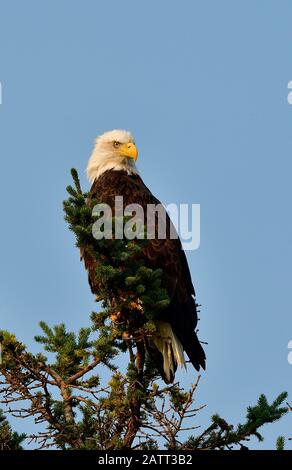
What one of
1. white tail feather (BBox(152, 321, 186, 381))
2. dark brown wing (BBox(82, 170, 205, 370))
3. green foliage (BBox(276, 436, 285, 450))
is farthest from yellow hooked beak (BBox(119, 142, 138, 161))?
green foliage (BBox(276, 436, 285, 450))

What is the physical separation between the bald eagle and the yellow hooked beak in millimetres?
195

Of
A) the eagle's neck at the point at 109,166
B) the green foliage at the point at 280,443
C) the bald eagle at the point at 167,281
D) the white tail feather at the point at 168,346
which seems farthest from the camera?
the eagle's neck at the point at 109,166

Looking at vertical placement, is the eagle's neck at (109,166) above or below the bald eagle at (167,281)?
above

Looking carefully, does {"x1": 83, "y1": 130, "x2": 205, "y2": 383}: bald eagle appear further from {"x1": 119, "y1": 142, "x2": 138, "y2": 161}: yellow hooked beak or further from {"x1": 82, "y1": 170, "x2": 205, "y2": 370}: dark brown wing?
{"x1": 119, "y1": 142, "x2": 138, "y2": 161}: yellow hooked beak

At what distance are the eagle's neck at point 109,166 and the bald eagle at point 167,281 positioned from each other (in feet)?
0.07

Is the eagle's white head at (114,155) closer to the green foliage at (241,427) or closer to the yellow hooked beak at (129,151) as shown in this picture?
the yellow hooked beak at (129,151)

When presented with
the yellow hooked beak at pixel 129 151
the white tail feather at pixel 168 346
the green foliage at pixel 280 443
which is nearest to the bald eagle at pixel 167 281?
the white tail feather at pixel 168 346

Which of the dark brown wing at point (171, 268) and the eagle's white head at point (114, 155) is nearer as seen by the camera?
the dark brown wing at point (171, 268)

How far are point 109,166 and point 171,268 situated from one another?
1.74m

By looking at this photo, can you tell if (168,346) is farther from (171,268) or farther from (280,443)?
(280,443)

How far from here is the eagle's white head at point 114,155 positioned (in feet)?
38.7

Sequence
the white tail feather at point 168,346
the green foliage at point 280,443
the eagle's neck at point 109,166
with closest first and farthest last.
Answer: the green foliage at point 280,443 < the white tail feather at point 168,346 < the eagle's neck at point 109,166

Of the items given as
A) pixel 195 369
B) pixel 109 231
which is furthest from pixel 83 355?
pixel 195 369

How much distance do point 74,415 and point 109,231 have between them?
1.64m
